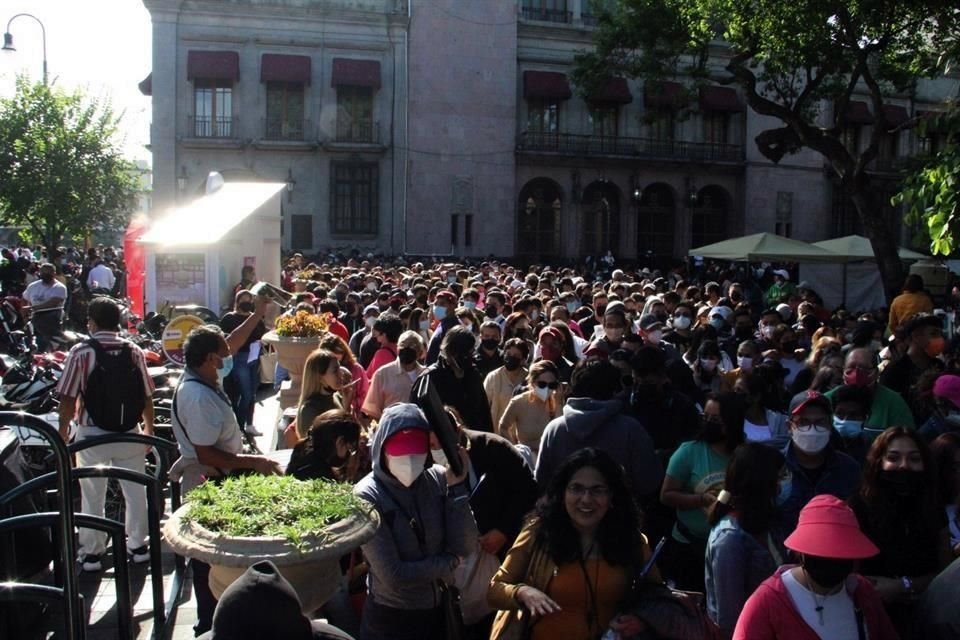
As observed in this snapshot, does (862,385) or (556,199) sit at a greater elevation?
(556,199)

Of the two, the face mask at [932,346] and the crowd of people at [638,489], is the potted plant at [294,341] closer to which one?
the crowd of people at [638,489]

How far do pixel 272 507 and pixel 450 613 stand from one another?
0.97 metres

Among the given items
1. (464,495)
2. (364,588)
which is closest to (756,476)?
(464,495)

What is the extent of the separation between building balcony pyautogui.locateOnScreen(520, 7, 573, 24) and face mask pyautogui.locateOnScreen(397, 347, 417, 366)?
3429 centimetres

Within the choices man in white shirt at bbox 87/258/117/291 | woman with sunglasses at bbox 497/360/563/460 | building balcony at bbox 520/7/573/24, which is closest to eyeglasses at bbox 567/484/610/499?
woman with sunglasses at bbox 497/360/563/460

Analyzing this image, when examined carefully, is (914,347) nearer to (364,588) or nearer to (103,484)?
(364,588)

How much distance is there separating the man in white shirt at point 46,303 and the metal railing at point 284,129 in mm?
20258

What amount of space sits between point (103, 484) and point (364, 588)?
2.78 metres

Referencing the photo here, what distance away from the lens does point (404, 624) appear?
14.2 ft

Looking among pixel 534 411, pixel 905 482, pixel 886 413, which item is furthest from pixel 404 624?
pixel 886 413

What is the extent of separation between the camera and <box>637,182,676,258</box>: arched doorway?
41719 mm

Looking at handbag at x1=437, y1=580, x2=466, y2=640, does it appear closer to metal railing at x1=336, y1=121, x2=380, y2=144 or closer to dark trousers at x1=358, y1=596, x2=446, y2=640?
dark trousers at x1=358, y1=596, x2=446, y2=640

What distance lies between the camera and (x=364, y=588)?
197 inches

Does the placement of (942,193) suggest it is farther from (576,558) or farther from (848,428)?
(576,558)
